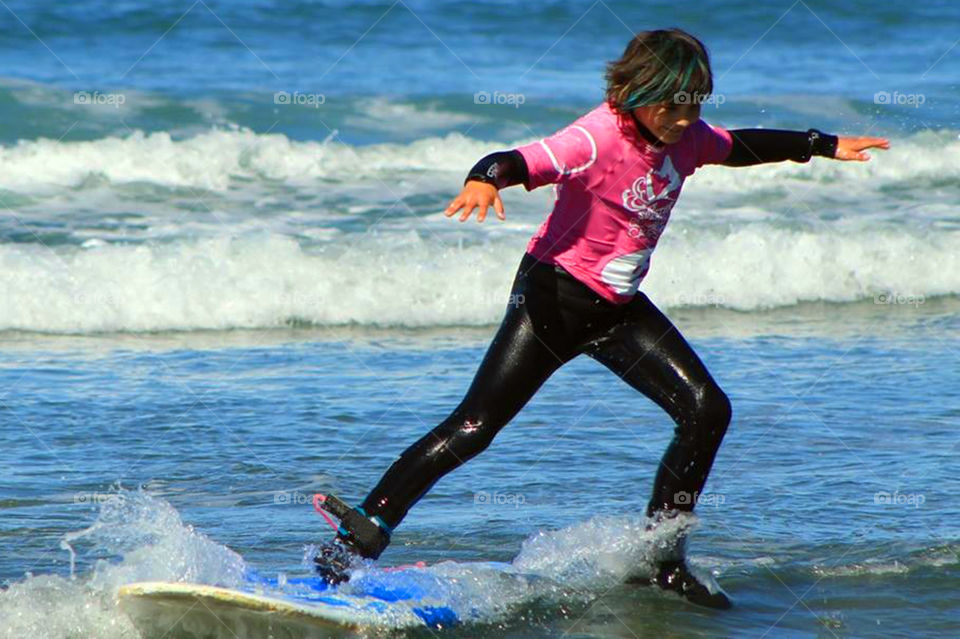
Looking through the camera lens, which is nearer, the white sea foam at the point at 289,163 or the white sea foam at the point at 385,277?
the white sea foam at the point at 385,277

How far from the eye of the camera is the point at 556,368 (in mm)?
4414

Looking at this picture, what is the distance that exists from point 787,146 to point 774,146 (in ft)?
0.21

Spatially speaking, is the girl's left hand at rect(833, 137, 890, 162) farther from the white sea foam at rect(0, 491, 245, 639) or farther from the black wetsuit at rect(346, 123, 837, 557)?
the white sea foam at rect(0, 491, 245, 639)

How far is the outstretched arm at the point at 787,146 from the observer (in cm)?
465

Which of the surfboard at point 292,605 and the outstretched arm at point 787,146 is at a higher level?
the outstretched arm at point 787,146

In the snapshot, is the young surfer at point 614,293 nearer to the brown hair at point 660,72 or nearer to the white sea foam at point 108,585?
the brown hair at point 660,72

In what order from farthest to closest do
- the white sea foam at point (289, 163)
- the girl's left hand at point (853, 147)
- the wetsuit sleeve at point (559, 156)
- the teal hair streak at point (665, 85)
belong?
the white sea foam at point (289, 163), the girl's left hand at point (853, 147), the teal hair streak at point (665, 85), the wetsuit sleeve at point (559, 156)

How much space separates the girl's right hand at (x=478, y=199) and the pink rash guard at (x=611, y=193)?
1.16 feet

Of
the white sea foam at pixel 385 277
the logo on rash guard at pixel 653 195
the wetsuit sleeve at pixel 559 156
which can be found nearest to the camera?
the wetsuit sleeve at pixel 559 156

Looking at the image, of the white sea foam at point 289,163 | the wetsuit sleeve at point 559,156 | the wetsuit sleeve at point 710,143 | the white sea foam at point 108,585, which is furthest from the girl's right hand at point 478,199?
the white sea foam at point 289,163

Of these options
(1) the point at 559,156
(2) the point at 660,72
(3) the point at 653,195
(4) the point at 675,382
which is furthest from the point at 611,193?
(4) the point at 675,382

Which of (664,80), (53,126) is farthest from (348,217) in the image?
(664,80)

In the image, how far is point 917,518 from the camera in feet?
18.2

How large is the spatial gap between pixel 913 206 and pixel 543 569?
941 cm
